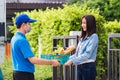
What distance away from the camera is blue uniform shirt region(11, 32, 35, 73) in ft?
22.2

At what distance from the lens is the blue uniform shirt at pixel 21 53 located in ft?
22.2

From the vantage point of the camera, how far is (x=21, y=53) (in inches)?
270

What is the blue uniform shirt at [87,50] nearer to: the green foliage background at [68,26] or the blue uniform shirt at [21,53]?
the blue uniform shirt at [21,53]

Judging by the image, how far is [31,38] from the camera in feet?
53.9

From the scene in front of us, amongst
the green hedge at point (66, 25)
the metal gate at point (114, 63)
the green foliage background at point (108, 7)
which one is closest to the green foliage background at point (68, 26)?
the green hedge at point (66, 25)

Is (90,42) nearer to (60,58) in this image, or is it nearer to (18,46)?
(60,58)

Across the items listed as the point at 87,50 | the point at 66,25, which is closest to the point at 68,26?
the point at 66,25

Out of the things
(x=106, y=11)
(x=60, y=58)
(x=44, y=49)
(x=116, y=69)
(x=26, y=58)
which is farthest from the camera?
(x=106, y=11)

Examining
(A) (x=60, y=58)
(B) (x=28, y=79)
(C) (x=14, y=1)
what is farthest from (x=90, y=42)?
(C) (x=14, y=1)

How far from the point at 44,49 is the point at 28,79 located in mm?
7337

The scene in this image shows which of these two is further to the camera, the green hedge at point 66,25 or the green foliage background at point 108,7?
the green foliage background at point 108,7

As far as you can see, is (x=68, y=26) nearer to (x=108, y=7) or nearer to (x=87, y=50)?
(x=87, y=50)

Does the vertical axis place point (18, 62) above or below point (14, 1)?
below

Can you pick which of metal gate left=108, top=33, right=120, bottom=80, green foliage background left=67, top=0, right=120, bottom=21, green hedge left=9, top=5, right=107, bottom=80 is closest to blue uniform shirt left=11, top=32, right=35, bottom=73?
metal gate left=108, top=33, right=120, bottom=80
